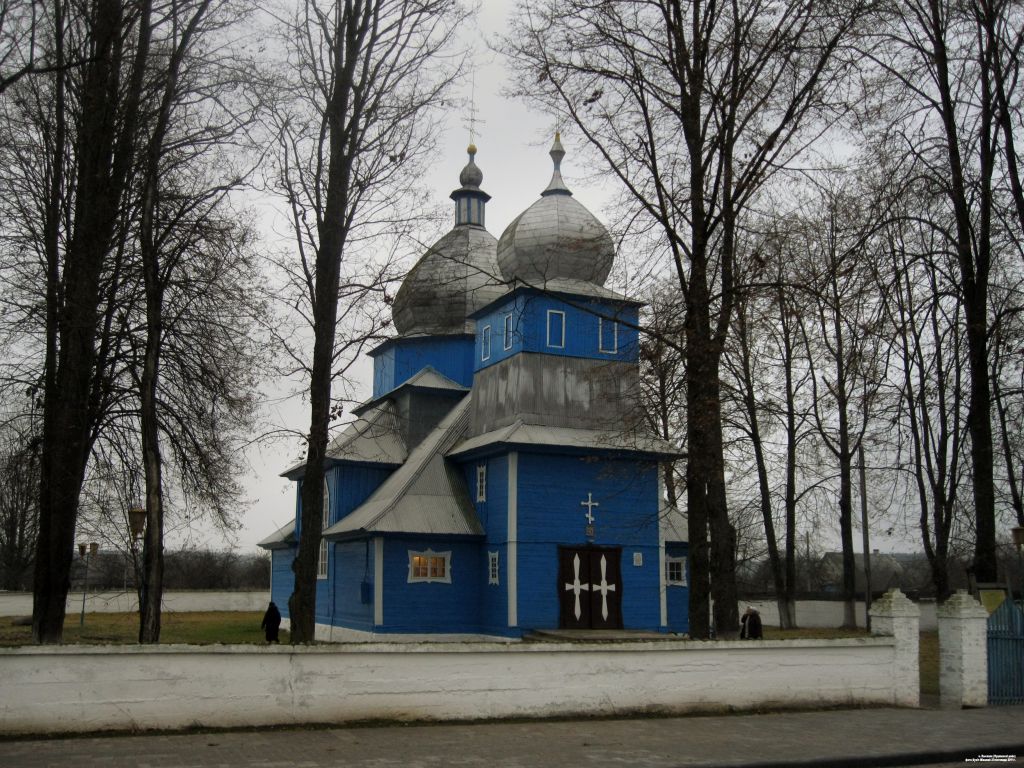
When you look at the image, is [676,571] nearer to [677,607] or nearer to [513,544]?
[677,607]

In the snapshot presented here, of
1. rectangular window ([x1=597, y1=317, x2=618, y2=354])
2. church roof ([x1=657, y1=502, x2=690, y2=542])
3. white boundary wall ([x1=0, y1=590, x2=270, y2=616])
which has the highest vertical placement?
rectangular window ([x1=597, y1=317, x2=618, y2=354])

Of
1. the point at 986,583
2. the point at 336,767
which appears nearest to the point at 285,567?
the point at 986,583

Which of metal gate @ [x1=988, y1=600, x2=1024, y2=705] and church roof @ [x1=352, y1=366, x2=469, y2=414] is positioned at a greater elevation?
church roof @ [x1=352, y1=366, x2=469, y2=414]

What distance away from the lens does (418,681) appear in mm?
11539

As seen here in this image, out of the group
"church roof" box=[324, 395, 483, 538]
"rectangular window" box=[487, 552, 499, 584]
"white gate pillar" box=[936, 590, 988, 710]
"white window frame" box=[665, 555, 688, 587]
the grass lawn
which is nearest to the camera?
"white gate pillar" box=[936, 590, 988, 710]

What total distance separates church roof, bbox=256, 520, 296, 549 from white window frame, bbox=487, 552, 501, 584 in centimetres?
991

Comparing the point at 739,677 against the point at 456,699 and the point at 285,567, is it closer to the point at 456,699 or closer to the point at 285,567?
the point at 456,699

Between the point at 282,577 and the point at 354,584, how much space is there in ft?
30.3

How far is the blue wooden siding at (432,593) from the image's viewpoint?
23922mm

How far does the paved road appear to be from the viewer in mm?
9359

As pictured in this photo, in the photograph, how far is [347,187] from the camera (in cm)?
1459

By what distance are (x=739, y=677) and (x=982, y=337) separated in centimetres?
626

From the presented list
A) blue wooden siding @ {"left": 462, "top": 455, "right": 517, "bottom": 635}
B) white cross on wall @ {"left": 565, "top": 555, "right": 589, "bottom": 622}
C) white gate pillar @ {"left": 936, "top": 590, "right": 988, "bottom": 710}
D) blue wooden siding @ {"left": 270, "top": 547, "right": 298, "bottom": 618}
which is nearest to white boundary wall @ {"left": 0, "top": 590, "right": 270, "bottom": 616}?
blue wooden siding @ {"left": 270, "top": 547, "right": 298, "bottom": 618}

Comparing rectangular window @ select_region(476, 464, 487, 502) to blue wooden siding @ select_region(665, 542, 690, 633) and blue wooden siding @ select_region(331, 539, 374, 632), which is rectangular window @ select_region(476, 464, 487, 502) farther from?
blue wooden siding @ select_region(665, 542, 690, 633)
